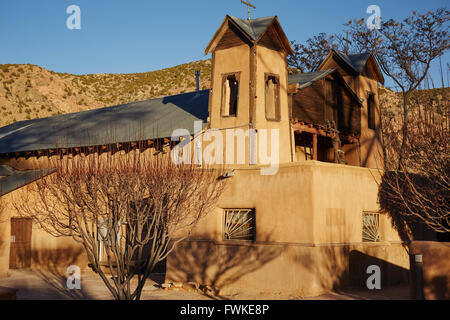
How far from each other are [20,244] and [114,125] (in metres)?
8.25

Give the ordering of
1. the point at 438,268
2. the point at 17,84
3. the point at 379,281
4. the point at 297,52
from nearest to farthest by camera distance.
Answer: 1. the point at 438,268
2. the point at 379,281
3. the point at 297,52
4. the point at 17,84

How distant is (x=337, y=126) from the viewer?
87.4 ft

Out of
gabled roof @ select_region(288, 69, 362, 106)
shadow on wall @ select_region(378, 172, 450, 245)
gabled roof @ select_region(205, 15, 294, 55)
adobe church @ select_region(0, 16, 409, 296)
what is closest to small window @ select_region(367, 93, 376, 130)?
adobe church @ select_region(0, 16, 409, 296)

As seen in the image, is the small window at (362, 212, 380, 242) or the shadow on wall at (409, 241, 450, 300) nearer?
the shadow on wall at (409, 241, 450, 300)

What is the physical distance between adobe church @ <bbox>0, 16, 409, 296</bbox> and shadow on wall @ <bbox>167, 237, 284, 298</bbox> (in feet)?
0.13

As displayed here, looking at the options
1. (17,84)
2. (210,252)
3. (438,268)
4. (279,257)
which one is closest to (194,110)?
(210,252)

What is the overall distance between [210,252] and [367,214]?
616cm

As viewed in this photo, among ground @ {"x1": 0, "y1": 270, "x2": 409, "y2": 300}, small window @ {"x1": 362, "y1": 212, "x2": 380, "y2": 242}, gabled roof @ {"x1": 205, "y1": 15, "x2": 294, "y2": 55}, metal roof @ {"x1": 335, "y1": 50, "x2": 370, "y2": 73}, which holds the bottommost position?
ground @ {"x1": 0, "y1": 270, "x2": 409, "y2": 300}

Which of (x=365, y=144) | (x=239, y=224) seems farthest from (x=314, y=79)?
(x=239, y=224)

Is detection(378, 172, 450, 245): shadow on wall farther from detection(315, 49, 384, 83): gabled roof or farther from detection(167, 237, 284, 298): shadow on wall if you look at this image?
detection(315, 49, 384, 83): gabled roof

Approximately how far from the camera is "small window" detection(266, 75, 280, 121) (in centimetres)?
2197

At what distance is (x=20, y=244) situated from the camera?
78.2 ft

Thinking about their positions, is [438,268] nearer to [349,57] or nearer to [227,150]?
[227,150]

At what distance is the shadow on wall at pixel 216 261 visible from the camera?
688 inches
